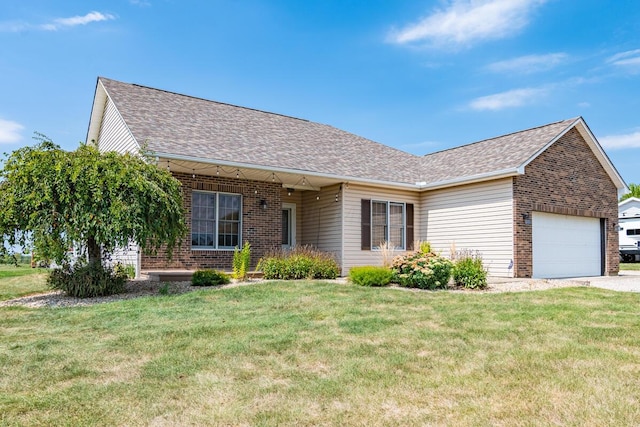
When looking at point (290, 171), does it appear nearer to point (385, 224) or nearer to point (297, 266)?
point (297, 266)

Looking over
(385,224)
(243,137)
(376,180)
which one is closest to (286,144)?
(243,137)

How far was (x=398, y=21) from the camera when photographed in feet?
45.0

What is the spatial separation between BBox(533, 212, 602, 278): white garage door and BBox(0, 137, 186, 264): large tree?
36.0ft

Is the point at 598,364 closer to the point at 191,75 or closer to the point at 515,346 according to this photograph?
the point at 515,346

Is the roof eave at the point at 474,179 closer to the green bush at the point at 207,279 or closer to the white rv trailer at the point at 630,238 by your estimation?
the green bush at the point at 207,279

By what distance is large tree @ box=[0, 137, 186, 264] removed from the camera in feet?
29.8

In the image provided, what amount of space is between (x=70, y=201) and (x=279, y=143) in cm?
756

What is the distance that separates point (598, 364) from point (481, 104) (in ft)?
51.0

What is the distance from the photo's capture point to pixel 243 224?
551 inches

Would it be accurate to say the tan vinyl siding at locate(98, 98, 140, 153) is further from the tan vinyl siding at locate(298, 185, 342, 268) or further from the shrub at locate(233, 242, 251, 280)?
the tan vinyl siding at locate(298, 185, 342, 268)

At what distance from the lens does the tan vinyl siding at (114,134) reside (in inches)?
532

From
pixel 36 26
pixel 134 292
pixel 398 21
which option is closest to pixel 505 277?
pixel 398 21

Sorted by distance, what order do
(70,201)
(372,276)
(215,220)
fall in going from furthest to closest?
(215,220), (372,276), (70,201)

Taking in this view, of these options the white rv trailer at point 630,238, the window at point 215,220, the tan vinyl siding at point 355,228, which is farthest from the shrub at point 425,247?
the white rv trailer at point 630,238
